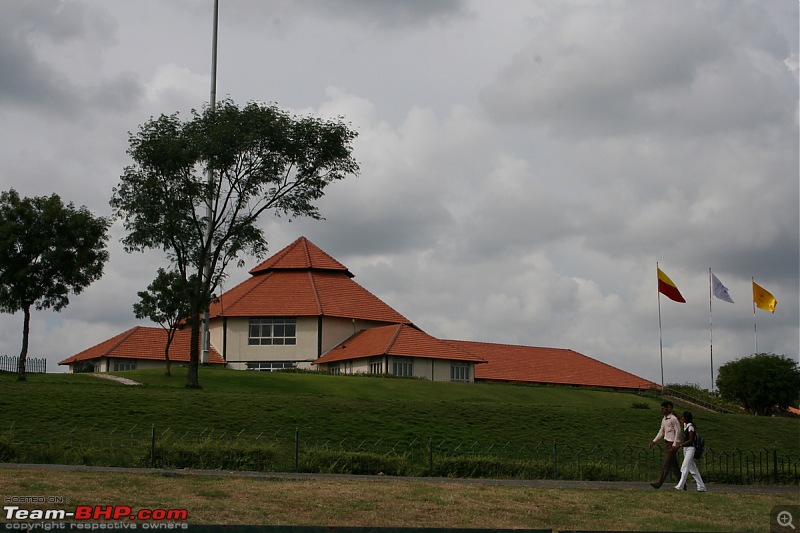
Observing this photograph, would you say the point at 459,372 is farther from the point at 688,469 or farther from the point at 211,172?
the point at 688,469

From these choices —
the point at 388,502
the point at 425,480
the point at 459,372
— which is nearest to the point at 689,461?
the point at 425,480

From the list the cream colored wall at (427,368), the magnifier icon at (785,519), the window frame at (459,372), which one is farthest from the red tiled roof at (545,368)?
the magnifier icon at (785,519)

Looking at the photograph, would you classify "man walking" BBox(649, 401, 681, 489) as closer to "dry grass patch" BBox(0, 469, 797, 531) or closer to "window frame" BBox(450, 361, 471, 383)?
"dry grass patch" BBox(0, 469, 797, 531)

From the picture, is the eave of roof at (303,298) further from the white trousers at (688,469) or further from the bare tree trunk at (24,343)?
the white trousers at (688,469)

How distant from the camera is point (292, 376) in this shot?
55562 millimetres

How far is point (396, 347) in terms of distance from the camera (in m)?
62.6

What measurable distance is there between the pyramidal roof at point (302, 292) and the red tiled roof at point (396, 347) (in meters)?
3.09

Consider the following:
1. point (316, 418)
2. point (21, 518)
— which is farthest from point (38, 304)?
point (21, 518)

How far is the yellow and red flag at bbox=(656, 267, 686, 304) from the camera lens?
62875mm

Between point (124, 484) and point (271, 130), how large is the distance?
3254 centimetres

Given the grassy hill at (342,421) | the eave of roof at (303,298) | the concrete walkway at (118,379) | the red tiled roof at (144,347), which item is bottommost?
the grassy hill at (342,421)

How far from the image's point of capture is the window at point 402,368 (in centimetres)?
6238

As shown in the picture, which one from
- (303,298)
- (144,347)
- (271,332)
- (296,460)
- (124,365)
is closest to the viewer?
(296,460)

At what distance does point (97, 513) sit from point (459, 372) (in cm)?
5113
